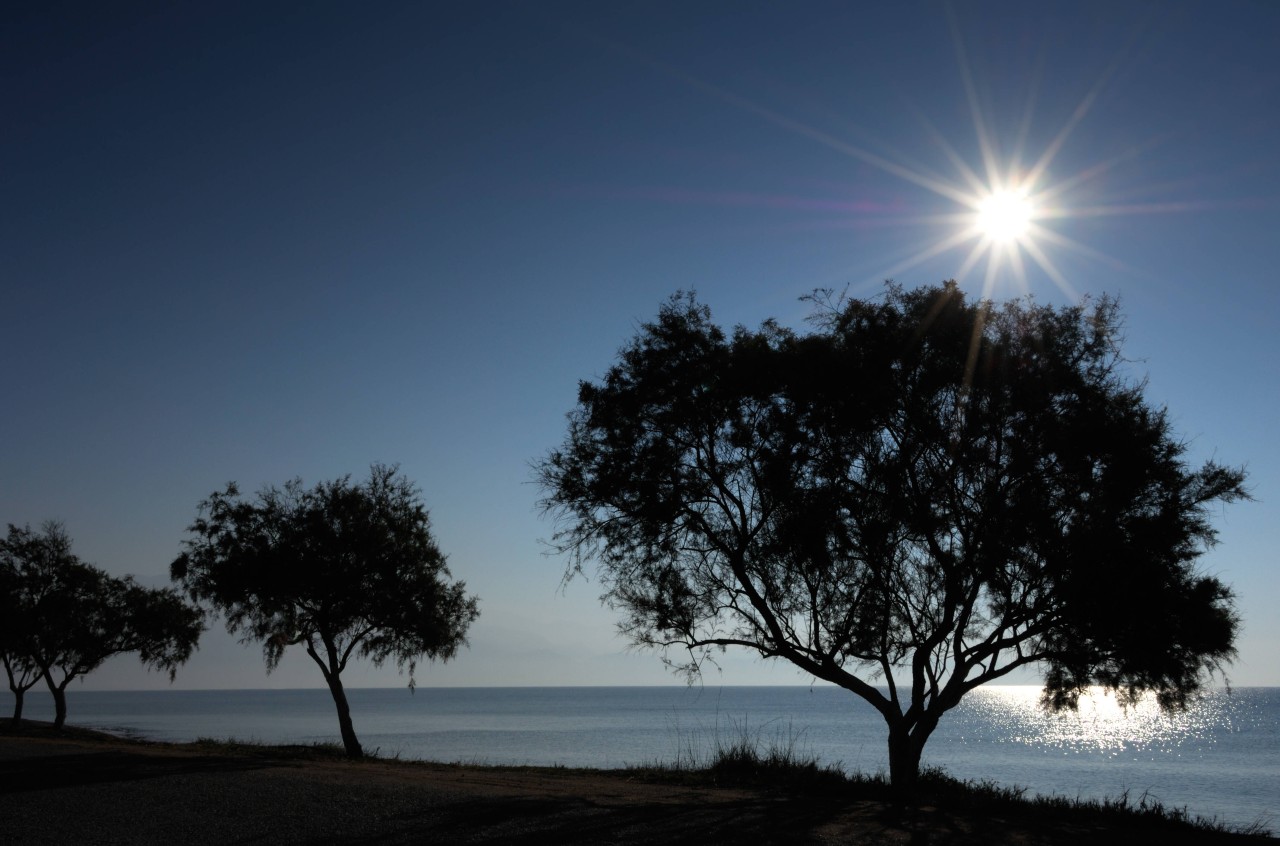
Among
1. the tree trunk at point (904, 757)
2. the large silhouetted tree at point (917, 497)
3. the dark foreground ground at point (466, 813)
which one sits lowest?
the dark foreground ground at point (466, 813)

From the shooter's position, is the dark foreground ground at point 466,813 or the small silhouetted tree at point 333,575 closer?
the dark foreground ground at point 466,813

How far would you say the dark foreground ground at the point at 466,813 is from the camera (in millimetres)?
11875

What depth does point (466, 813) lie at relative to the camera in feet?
44.1

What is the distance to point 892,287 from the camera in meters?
18.6

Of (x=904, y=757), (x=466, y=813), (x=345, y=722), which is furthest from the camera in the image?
(x=345, y=722)

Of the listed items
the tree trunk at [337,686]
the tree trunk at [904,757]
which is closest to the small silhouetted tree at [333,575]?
the tree trunk at [337,686]

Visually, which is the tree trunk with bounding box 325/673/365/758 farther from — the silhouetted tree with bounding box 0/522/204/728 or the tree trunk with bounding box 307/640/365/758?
the silhouetted tree with bounding box 0/522/204/728

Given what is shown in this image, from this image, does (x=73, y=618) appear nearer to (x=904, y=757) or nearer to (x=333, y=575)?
(x=333, y=575)

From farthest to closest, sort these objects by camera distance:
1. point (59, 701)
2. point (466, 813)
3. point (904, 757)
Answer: point (59, 701) → point (904, 757) → point (466, 813)

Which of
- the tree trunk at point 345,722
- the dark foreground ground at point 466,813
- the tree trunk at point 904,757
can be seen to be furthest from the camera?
the tree trunk at point 345,722

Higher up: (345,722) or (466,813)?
(345,722)

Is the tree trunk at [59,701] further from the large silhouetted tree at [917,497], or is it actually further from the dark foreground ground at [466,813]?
the large silhouetted tree at [917,497]

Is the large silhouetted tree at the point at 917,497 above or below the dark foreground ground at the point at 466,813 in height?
above

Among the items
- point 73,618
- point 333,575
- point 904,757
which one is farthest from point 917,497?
point 73,618
